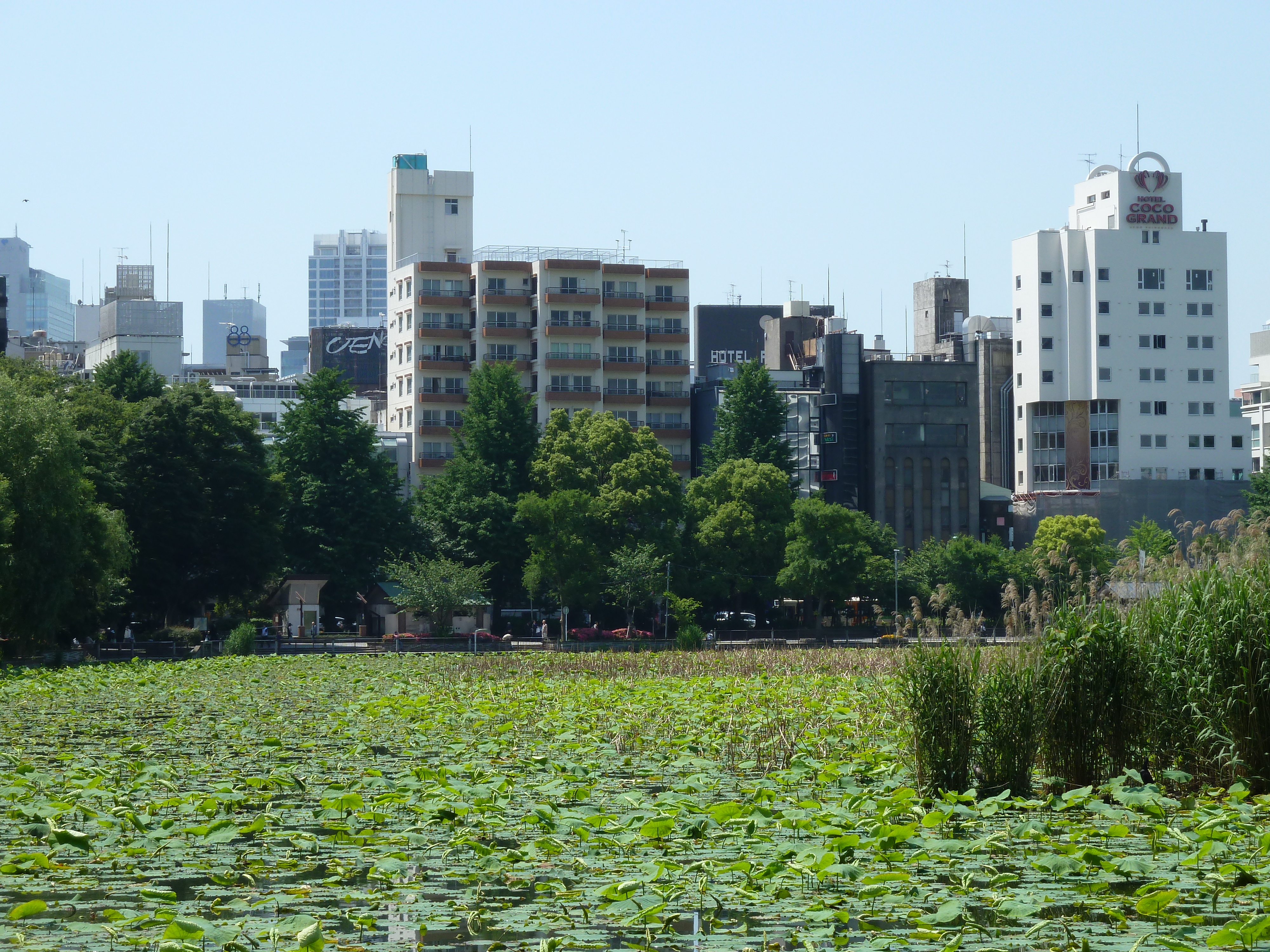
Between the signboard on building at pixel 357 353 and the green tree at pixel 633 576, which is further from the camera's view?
the signboard on building at pixel 357 353

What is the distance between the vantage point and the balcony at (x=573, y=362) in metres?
109

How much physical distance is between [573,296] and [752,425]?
21.1m

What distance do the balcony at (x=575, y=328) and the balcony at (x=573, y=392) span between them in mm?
3467

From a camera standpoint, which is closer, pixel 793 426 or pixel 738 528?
pixel 738 528

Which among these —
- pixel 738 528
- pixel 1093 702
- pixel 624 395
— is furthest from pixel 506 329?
pixel 1093 702

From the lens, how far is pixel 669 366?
111 meters

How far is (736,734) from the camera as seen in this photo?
79.0ft

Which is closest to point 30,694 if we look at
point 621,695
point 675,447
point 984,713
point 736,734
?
point 621,695

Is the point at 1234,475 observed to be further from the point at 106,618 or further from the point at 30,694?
the point at 30,694

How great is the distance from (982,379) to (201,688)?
96.1 meters

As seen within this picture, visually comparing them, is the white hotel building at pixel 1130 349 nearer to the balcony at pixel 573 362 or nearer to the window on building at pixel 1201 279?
the window on building at pixel 1201 279

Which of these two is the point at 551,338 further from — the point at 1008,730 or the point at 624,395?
the point at 1008,730


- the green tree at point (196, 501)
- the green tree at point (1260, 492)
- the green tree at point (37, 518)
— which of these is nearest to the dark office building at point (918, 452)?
the green tree at point (1260, 492)

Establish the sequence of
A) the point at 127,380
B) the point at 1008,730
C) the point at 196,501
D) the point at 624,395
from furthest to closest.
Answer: the point at 624,395, the point at 127,380, the point at 196,501, the point at 1008,730
